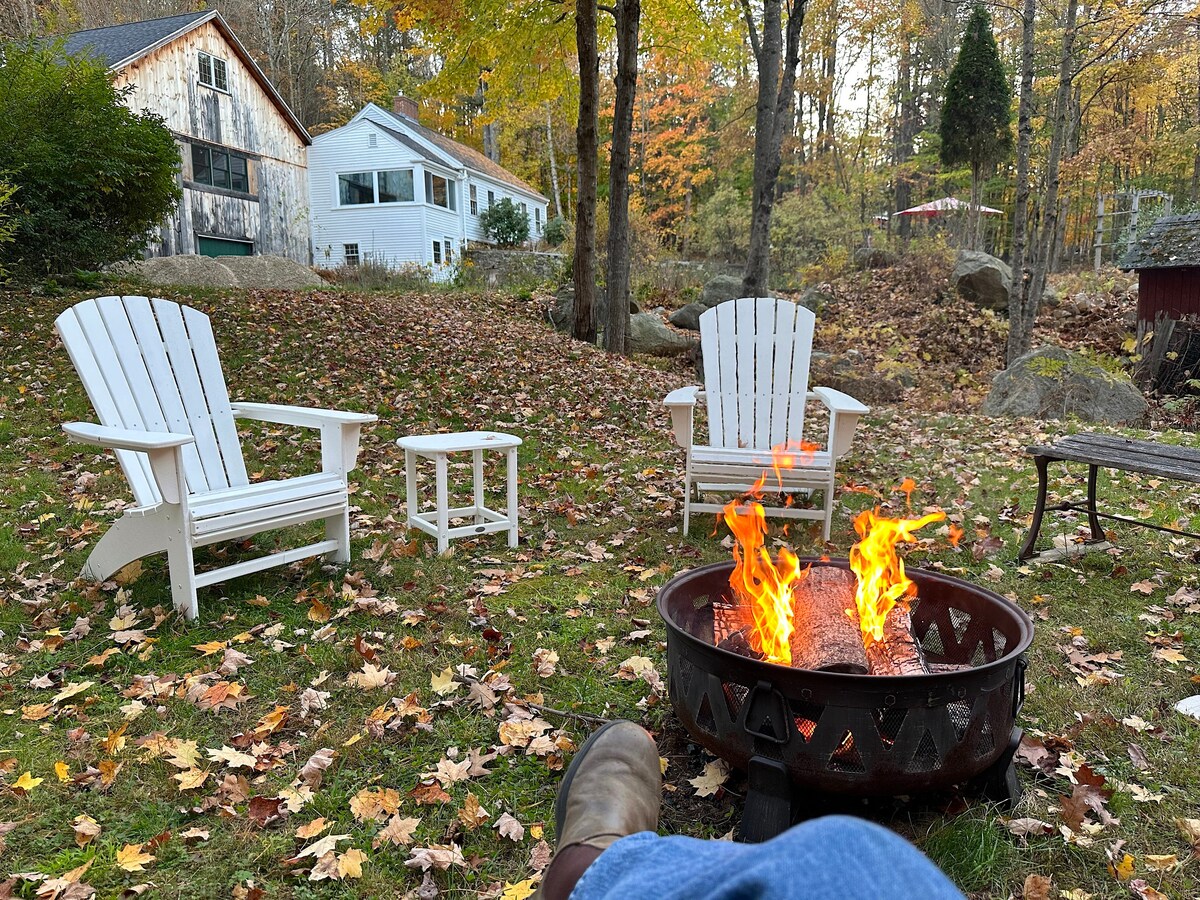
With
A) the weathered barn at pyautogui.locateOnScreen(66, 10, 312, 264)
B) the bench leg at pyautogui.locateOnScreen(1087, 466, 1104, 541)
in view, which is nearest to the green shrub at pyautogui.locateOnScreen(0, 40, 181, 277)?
the weathered barn at pyautogui.locateOnScreen(66, 10, 312, 264)

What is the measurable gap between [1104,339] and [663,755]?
1293 centimetres

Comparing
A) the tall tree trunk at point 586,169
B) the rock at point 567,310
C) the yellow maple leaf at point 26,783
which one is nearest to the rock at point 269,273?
the rock at point 567,310

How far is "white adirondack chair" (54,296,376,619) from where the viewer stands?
3012mm

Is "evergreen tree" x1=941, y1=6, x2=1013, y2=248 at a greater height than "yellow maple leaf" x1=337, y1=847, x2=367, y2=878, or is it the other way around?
"evergreen tree" x1=941, y1=6, x2=1013, y2=248

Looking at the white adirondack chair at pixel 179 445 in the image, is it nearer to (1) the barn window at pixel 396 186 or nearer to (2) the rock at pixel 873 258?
(2) the rock at pixel 873 258

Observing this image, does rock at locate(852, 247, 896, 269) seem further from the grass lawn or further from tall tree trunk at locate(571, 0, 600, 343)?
the grass lawn

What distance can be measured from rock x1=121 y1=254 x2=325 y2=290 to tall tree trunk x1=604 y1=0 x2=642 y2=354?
17.1 ft

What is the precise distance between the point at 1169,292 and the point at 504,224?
1838cm

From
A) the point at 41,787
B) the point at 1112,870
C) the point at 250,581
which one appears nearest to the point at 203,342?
the point at 250,581

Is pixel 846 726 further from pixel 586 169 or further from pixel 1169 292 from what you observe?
pixel 1169 292

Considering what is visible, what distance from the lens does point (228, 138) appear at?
59.1 ft

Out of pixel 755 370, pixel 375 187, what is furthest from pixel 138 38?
pixel 755 370

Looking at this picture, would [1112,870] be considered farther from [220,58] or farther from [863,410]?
[220,58]

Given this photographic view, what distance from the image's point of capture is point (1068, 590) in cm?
342
